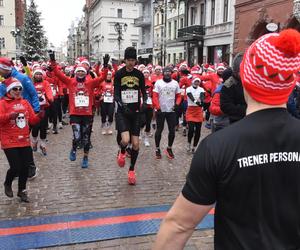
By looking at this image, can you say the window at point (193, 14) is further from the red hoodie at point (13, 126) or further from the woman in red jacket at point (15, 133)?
the red hoodie at point (13, 126)

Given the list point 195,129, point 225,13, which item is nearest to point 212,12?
point 225,13

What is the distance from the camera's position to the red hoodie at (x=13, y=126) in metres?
5.30

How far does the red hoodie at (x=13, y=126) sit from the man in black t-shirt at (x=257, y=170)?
4153mm

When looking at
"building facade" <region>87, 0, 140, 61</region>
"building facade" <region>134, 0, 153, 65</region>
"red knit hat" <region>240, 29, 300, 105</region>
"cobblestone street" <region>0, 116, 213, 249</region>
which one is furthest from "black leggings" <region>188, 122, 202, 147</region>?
"building facade" <region>87, 0, 140, 61</region>

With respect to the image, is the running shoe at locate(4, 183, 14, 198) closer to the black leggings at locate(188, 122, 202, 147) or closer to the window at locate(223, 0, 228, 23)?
the black leggings at locate(188, 122, 202, 147)

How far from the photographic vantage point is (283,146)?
1.59 m

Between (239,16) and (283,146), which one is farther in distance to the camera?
(239,16)

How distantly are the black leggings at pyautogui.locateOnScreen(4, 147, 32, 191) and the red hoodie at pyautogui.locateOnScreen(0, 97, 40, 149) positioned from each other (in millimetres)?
76

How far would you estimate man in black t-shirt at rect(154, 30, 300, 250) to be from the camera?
5.13ft

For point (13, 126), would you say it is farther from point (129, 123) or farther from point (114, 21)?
point (114, 21)

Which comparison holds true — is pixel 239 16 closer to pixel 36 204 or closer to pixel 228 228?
pixel 36 204

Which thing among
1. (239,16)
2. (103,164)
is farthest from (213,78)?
(239,16)

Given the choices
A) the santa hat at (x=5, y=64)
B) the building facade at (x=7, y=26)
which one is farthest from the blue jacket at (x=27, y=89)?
the building facade at (x=7, y=26)

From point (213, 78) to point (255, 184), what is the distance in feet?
33.4
